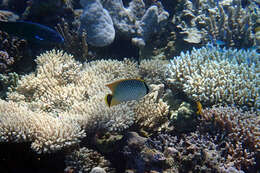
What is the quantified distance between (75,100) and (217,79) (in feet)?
9.64

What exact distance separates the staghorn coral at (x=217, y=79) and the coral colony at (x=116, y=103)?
0.02 meters

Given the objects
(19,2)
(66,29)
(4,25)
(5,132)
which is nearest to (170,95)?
(5,132)

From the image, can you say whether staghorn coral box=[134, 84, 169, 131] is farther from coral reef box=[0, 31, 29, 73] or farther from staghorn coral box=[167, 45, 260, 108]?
coral reef box=[0, 31, 29, 73]

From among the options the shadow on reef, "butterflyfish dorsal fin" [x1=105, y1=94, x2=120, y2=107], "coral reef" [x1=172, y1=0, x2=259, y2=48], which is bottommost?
the shadow on reef

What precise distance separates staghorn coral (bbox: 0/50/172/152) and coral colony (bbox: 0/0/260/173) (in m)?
0.02

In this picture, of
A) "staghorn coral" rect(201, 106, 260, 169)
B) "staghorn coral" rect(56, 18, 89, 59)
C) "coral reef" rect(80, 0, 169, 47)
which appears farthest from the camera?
"coral reef" rect(80, 0, 169, 47)

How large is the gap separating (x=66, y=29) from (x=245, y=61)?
4.87m

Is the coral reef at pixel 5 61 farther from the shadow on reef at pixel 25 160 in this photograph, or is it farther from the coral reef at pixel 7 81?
the shadow on reef at pixel 25 160

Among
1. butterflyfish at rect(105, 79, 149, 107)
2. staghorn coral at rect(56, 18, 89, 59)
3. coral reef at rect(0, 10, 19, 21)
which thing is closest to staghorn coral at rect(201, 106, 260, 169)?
butterflyfish at rect(105, 79, 149, 107)

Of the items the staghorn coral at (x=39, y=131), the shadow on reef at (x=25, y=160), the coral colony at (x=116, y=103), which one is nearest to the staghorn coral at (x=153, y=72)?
the coral colony at (x=116, y=103)

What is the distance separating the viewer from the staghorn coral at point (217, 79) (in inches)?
142

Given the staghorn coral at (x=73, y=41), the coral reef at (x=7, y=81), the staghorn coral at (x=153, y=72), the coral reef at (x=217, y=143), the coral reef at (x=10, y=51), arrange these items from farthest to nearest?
1. the staghorn coral at (x=73, y=41)
2. the coral reef at (x=10, y=51)
3. the staghorn coral at (x=153, y=72)
4. the coral reef at (x=7, y=81)
5. the coral reef at (x=217, y=143)

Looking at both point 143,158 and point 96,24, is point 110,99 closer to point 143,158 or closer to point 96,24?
point 143,158

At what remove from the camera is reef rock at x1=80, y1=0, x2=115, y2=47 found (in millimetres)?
4867
